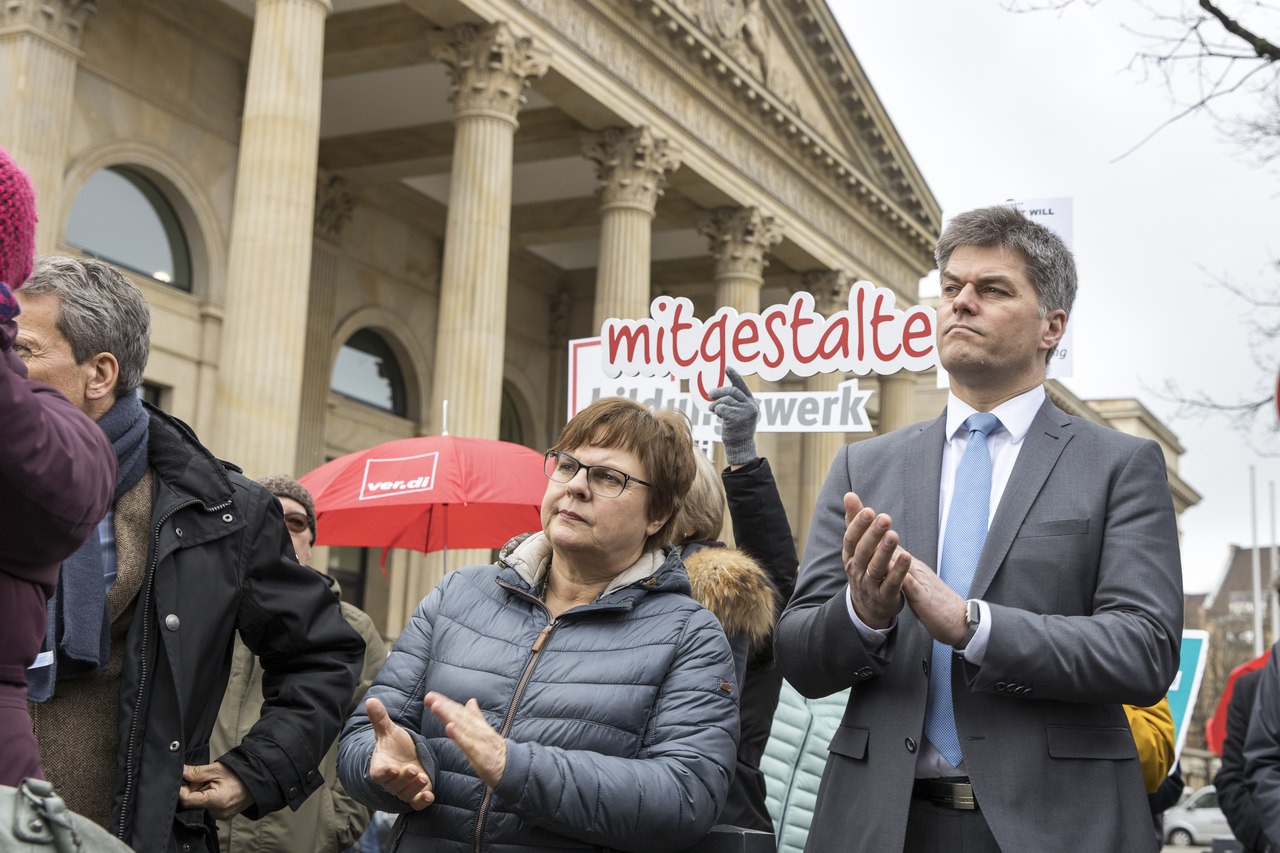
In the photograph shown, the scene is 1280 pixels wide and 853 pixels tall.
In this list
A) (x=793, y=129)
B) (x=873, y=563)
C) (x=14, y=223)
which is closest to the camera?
(x=14, y=223)

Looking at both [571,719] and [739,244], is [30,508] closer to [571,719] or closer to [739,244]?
[571,719]

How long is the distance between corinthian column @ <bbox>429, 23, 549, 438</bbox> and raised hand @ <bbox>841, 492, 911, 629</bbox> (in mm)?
16173

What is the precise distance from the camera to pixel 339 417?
1073 inches

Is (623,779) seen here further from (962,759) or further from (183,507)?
(183,507)

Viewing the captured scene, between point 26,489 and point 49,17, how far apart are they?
16548mm

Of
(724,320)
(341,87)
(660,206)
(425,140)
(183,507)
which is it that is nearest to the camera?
(183,507)

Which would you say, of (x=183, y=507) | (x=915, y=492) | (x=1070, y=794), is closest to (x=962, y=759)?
(x=1070, y=794)

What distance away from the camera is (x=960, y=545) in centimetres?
341

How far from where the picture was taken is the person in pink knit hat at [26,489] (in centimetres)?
225

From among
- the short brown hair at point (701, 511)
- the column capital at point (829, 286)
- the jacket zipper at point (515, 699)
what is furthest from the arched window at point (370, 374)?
the jacket zipper at point (515, 699)

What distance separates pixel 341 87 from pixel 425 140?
234cm

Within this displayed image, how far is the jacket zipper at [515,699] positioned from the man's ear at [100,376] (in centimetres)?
118

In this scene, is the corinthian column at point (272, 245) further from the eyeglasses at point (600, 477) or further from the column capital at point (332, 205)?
the eyeglasses at point (600, 477)

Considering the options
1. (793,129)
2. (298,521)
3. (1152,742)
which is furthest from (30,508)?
(793,129)
